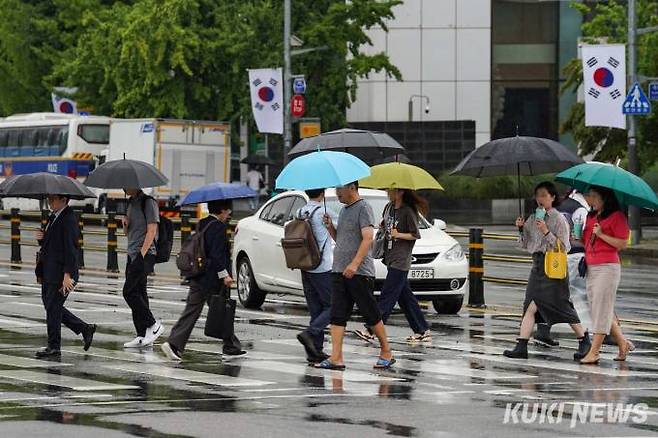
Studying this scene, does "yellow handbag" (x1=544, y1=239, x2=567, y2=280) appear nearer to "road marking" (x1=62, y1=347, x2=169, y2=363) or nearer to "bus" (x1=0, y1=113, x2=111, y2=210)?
"road marking" (x1=62, y1=347, x2=169, y2=363)

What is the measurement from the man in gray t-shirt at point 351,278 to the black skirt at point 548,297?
2157 millimetres

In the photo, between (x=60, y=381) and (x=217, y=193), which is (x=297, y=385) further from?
(x=217, y=193)

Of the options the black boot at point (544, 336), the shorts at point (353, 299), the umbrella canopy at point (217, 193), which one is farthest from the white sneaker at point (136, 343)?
the black boot at point (544, 336)

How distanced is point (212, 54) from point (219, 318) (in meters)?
39.9

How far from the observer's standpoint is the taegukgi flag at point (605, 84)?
128 ft

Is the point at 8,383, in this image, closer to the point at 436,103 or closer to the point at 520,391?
the point at 520,391

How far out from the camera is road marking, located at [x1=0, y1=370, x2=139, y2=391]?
1339 centimetres

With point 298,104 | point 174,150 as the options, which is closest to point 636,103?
point 298,104

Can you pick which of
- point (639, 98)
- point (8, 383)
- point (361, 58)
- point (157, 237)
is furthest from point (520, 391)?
point (361, 58)

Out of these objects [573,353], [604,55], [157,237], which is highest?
[604,55]

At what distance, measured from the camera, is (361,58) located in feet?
183

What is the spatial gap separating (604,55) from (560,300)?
2335cm

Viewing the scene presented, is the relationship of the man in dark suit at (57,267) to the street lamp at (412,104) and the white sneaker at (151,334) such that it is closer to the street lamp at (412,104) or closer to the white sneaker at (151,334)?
the white sneaker at (151,334)

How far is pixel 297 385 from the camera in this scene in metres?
13.6
